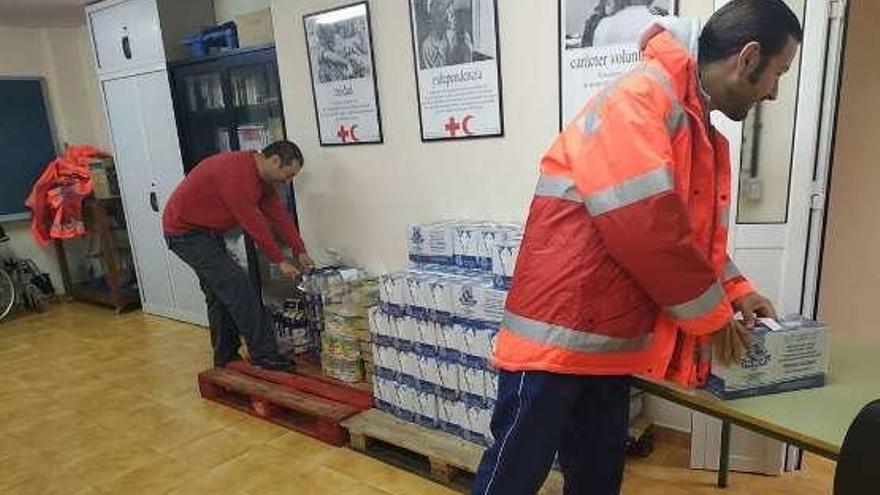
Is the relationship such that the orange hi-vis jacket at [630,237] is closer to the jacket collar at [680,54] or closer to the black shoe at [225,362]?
the jacket collar at [680,54]

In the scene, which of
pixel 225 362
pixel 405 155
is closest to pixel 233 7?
pixel 405 155

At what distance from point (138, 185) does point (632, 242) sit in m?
4.46

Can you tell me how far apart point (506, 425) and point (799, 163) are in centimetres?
146

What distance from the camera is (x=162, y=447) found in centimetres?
278

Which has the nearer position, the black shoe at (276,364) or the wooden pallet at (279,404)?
the wooden pallet at (279,404)

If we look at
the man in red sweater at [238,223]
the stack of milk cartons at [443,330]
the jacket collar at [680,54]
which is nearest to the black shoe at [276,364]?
the man in red sweater at [238,223]

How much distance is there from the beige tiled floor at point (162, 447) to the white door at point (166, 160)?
1.54 ft

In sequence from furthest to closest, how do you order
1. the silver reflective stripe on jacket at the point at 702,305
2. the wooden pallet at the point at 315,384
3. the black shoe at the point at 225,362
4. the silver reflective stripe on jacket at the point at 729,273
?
A: 1. the black shoe at the point at 225,362
2. the wooden pallet at the point at 315,384
3. the silver reflective stripe on jacket at the point at 729,273
4. the silver reflective stripe on jacket at the point at 702,305

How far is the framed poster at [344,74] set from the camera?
9.84 feet

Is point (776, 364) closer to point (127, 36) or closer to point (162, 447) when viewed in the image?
point (162, 447)

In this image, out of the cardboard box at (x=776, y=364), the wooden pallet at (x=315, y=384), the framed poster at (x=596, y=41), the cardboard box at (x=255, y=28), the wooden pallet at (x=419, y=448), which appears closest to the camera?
the cardboard box at (x=776, y=364)

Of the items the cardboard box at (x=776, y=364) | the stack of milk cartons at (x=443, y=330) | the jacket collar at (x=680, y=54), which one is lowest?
the stack of milk cartons at (x=443, y=330)

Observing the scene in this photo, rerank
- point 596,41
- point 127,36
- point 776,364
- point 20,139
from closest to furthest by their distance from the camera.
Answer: point 776,364 < point 596,41 < point 127,36 < point 20,139

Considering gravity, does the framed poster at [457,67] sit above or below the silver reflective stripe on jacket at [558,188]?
above
